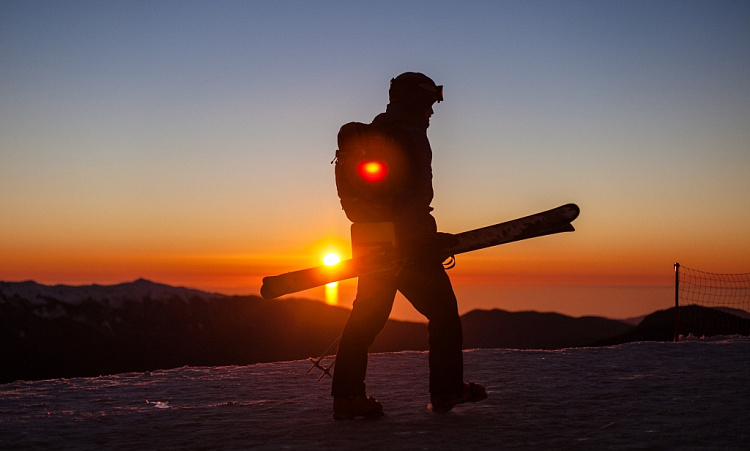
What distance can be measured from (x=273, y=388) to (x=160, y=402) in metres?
1.08

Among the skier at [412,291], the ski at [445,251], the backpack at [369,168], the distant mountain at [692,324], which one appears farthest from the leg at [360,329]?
the distant mountain at [692,324]

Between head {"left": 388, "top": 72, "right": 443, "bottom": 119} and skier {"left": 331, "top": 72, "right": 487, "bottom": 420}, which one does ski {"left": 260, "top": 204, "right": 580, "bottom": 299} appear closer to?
skier {"left": 331, "top": 72, "right": 487, "bottom": 420}

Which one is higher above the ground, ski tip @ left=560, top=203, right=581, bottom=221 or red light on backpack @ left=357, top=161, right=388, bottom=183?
red light on backpack @ left=357, top=161, right=388, bottom=183

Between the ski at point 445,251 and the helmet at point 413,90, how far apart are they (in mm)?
1017

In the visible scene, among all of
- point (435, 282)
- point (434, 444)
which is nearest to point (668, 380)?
point (435, 282)

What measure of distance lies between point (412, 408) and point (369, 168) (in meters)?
1.89

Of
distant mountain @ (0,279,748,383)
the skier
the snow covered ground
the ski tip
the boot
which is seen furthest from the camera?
distant mountain @ (0,279,748,383)

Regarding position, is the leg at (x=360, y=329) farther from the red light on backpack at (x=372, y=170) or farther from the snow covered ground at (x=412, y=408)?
the red light on backpack at (x=372, y=170)

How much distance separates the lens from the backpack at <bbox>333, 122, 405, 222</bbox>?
5348 millimetres

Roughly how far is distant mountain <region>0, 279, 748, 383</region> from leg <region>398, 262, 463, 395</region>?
22279 millimetres

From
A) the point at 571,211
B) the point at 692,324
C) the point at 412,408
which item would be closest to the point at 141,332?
the point at 692,324

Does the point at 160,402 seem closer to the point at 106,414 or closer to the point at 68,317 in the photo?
the point at 106,414

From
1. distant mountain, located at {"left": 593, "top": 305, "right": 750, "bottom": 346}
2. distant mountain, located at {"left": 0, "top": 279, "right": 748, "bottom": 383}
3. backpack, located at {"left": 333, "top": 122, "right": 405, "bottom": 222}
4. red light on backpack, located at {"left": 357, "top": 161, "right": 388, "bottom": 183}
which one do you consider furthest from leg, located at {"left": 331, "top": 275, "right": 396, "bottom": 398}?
distant mountain, located at {"left": 0, "top": 279, "right": 748, "bottom": 383}

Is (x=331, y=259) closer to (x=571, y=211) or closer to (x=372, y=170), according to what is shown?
(x=372, y=170)
